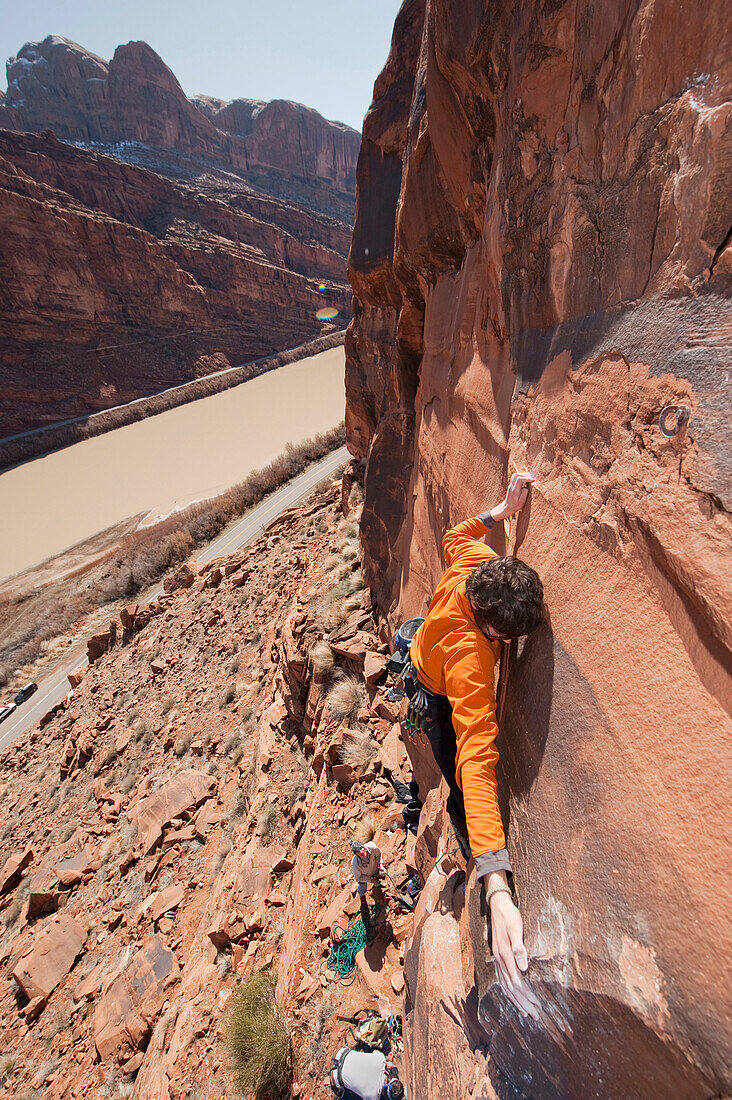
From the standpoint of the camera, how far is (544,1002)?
1477 mm

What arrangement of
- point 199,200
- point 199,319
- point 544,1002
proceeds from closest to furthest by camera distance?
point 544,1002
point 199,319
point 199,200

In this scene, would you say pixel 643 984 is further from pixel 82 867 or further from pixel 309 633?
pixel 82 867

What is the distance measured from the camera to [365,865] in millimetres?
3451

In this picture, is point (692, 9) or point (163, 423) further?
point (163, 423)

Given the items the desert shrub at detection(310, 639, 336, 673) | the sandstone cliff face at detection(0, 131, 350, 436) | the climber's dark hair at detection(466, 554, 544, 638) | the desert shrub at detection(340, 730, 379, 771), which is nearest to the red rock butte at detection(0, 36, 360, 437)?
the sandstone cliff face at detection(0, 131, 350, 436)

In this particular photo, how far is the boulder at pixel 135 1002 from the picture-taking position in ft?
14.3

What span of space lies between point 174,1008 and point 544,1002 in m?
4.28

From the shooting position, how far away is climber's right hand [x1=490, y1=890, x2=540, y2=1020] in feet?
4.93

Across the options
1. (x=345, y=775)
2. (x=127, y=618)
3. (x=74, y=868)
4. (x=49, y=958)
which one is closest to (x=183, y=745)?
(x=74, y=868)

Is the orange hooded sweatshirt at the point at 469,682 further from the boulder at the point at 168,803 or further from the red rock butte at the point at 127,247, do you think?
the red rock butte at the point at 127,247

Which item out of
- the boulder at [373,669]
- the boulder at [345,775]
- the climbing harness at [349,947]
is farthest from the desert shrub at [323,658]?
the climbing harness at [349,947]

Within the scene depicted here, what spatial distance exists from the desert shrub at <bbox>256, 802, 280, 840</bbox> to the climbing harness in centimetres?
159

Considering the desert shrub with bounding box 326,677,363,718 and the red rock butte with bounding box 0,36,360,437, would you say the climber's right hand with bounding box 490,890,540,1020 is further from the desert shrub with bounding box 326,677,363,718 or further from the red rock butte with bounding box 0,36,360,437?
the red rock butte with bounding box 0,36,360,437

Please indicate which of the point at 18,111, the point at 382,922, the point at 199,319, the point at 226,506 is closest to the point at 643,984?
the point at 382,922
